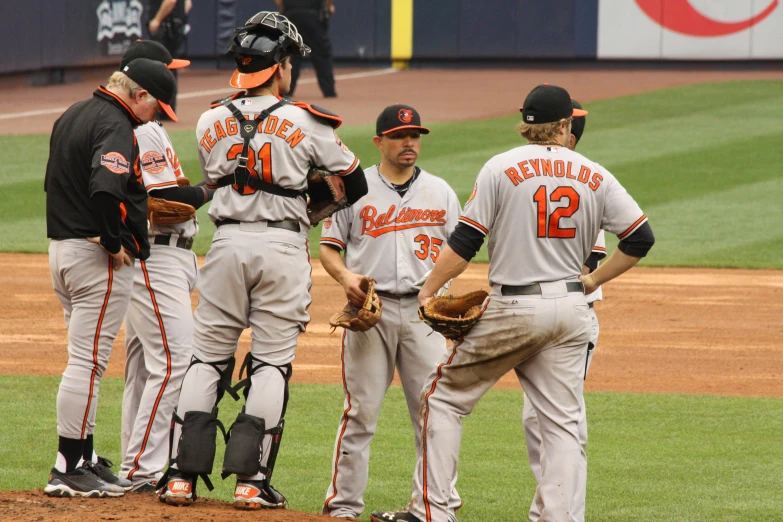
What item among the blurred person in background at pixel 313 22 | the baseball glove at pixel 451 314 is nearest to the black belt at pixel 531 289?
the baseball glove at pixel 451 314

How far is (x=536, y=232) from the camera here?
4574 millimetres

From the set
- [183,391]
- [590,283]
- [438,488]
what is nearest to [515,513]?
[438,488]

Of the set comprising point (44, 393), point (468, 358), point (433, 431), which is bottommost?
point (44, 393)

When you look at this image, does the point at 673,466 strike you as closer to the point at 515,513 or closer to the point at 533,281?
the point at 515,513

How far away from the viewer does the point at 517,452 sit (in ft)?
20.6

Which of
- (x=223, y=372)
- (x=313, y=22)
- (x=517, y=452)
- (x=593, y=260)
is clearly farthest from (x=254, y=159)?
(x=313, y=22)

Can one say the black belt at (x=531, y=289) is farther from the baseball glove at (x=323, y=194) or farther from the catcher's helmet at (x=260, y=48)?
the catcher's helmet at (x=260, y=48)

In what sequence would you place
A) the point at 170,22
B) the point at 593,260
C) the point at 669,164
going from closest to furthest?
the point at 593,260, the point at 669,164, the point at 170,22

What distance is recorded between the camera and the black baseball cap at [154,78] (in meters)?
4.75

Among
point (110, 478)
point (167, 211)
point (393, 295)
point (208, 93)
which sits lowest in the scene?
point (110, 478)

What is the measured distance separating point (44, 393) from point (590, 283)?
387 centimetres

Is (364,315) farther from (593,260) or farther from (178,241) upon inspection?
(593,260)

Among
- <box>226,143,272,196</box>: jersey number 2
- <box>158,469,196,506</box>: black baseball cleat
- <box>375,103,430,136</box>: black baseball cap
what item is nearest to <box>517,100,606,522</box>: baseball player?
<box>375,103,430,136</box>: black baseball cap

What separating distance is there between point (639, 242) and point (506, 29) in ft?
68.8
